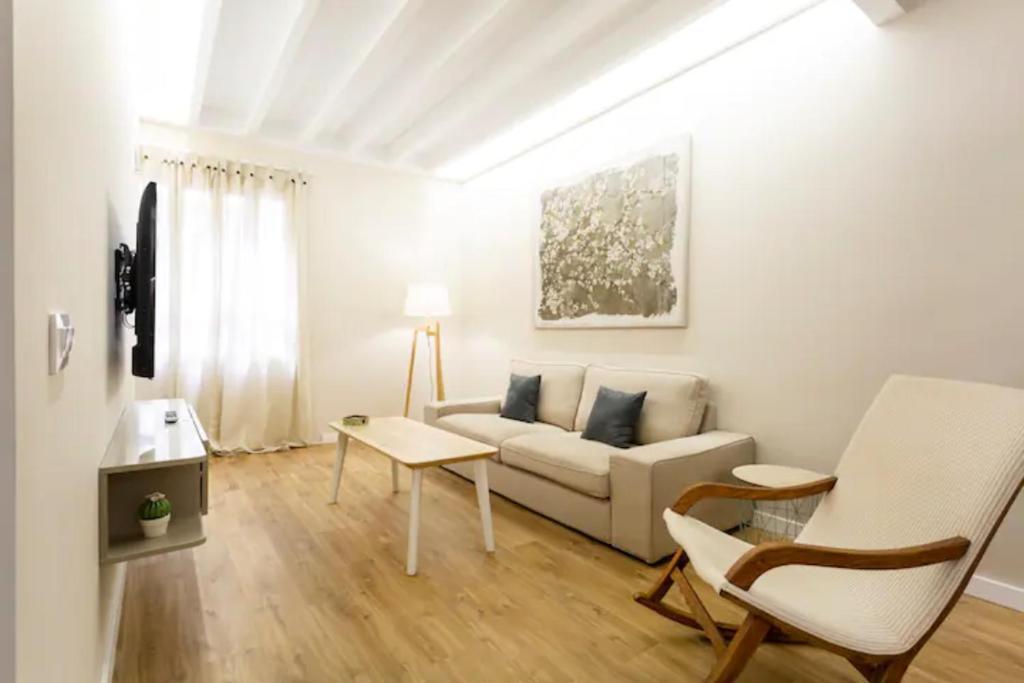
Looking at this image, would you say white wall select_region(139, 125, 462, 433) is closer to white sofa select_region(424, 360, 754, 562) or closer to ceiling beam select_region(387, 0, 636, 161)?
ceiling beam select_region(387, 0, 636, 161)

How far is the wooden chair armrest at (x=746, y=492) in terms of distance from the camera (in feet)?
6.25

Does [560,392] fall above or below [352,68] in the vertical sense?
below

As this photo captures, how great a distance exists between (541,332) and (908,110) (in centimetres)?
286

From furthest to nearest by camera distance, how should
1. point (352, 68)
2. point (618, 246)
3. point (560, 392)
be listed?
point (560, 392), point (618, 246), point (352, 68)

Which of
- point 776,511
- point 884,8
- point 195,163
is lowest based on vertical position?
point 776,511

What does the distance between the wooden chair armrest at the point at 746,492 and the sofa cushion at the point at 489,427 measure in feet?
5.45

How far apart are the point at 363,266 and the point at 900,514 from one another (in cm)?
463

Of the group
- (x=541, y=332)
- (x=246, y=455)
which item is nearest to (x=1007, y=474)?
(x=541, y=332)

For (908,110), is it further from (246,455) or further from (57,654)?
(246,455)

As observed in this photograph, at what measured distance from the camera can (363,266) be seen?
17.1 ft

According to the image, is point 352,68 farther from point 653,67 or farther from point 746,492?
point 746,492

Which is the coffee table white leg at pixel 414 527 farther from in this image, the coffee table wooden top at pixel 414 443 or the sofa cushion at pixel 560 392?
the sofa cushion at pixel 560 392

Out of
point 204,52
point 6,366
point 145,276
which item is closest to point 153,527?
point 145,276

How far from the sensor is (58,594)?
0.92 metres
